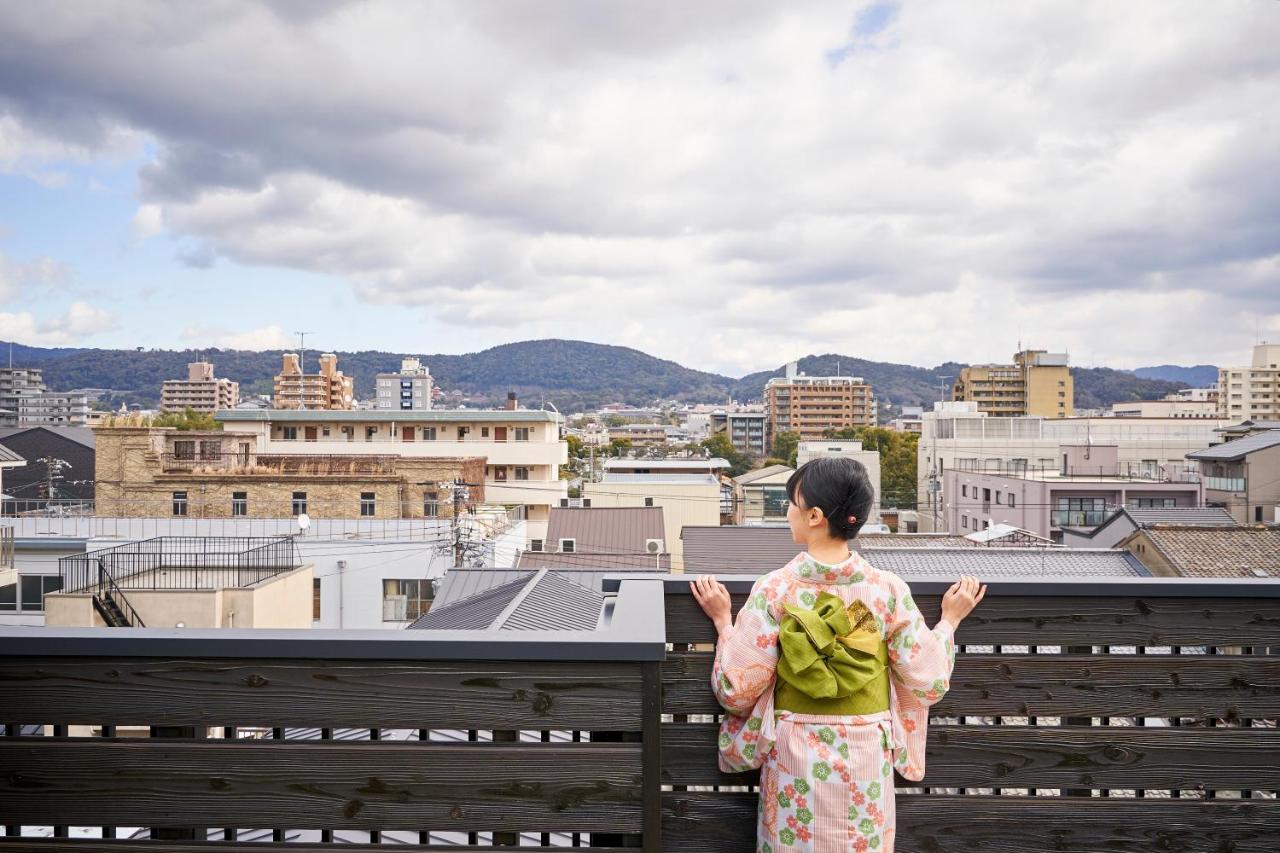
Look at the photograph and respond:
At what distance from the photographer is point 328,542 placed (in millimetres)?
12273

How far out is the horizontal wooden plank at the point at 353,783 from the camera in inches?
49.9

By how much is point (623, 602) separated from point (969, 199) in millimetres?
58141

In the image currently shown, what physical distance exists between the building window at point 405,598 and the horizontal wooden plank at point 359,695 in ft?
36.3

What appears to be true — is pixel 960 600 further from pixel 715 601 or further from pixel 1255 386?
pixel 1255 386

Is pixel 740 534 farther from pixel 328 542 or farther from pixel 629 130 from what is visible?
pixel 629 130

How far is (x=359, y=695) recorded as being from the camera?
1.27 metres

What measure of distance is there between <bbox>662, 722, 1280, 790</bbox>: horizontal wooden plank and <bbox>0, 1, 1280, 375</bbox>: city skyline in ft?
15.1

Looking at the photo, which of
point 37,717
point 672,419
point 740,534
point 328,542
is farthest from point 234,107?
point 672,419

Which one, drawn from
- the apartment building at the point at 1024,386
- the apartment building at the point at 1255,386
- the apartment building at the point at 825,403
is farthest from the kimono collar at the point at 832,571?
the apartment building at the point at 1255,386

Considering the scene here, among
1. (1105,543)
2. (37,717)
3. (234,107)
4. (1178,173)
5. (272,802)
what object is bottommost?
(1105,543)

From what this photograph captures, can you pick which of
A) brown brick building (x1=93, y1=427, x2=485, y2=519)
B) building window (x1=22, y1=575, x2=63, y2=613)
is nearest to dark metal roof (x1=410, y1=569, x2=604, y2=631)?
building window (x1=22, y1=575, x2=63, y2=613)

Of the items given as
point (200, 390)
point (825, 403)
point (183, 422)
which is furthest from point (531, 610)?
point (825, 403)

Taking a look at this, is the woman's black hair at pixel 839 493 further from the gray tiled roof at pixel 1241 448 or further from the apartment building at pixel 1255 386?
the apartment building at pixel 1255 386

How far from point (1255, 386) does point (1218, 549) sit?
6845cm
